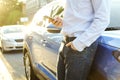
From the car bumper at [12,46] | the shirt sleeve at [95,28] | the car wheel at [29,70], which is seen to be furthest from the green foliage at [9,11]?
the shirt sleeve at [95,28]

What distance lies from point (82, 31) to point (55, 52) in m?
1.41

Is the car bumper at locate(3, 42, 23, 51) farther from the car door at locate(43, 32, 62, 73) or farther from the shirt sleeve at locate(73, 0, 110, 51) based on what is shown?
the shirt sleeve at locate(73, 0, 110, 51)

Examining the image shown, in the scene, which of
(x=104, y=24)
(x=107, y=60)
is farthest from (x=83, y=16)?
(x=107, y=60)

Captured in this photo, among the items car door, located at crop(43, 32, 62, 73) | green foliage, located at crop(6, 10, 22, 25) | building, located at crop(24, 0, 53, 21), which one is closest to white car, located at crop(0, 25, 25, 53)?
car door, located at crop(43, 32, 62, 73)

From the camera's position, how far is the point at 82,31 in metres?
3.88

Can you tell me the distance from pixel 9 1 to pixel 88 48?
75.5 metres

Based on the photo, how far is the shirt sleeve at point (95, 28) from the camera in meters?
3.77

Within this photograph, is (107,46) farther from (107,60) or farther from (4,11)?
(4,11)

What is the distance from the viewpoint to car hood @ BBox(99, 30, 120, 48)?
3721 millimetres

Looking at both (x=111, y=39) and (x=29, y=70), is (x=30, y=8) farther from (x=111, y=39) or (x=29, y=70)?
(x=111, y=39)

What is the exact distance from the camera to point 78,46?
12.4ft

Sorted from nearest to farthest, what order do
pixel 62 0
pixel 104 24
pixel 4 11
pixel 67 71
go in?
pixel 104 24, pixel 67 71, pixel 62 0, pixel 4 11

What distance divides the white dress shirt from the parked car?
0.19 metres

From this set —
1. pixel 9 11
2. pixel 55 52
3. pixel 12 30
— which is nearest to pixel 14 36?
pixel 12 30
